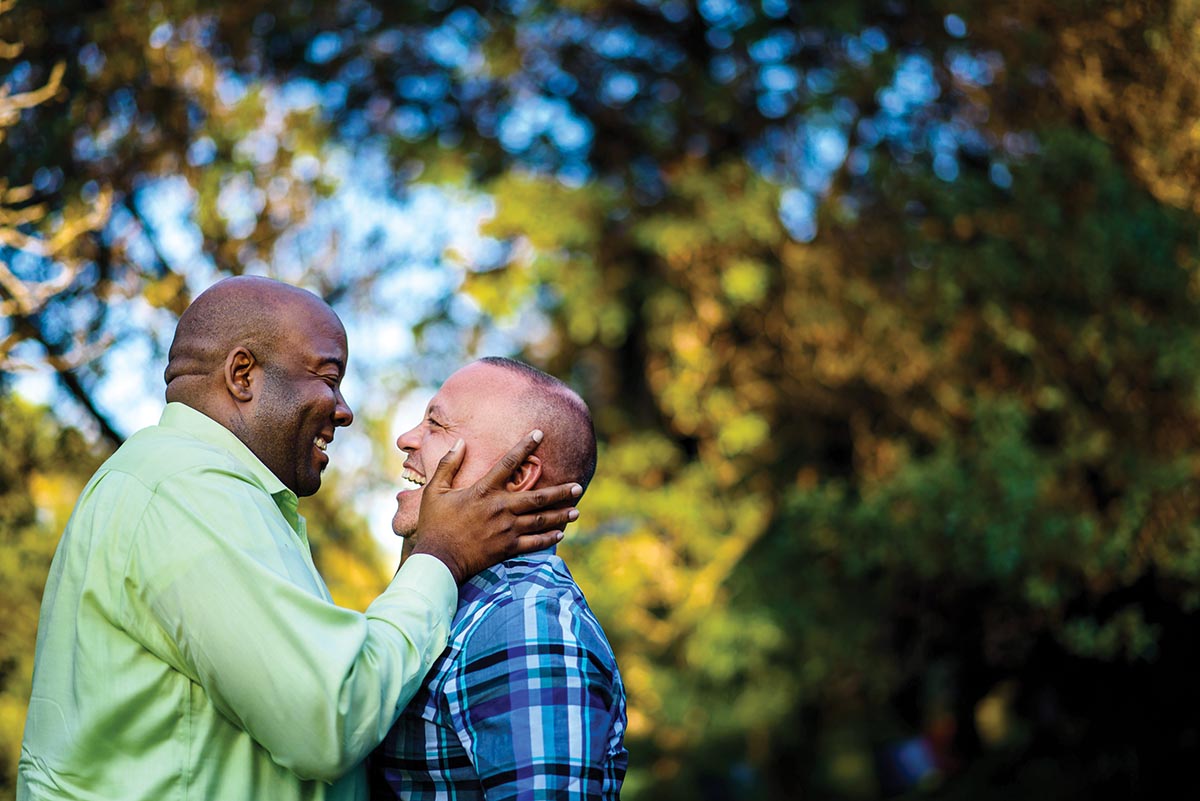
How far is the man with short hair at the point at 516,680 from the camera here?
2207 mm

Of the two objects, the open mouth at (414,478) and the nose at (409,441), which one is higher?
the nose at (409,441)

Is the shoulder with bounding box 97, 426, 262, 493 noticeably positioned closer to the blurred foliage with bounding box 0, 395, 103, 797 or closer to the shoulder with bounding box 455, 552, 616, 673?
the shoulder with bounding box 455, 552, 616, 673

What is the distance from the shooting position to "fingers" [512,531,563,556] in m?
2.58

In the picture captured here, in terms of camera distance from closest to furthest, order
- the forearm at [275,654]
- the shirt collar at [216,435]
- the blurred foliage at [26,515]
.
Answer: the forearm at [275,654] < the shirt collar at [216,435] < the blurred foliage at [26,515]

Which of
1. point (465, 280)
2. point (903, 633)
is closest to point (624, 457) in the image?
point (465, 280)

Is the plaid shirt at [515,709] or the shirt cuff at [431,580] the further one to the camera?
the shirt cuff at [431,580]

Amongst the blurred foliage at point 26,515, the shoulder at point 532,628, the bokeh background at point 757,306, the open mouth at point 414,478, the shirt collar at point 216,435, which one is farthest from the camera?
the bokeh background at point 757,306

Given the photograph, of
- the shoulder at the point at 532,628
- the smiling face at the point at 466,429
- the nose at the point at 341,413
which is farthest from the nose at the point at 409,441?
the shoulder at the point at 532,628

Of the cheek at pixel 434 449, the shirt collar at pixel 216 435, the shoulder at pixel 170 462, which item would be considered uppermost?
the shoulder at pixel 170 462

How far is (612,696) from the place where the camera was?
2348mm

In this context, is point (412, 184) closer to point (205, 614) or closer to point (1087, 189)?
point (1087, 189)

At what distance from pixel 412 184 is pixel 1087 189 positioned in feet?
18.4

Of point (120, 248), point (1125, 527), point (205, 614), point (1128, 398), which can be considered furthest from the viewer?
point (1128, 398)

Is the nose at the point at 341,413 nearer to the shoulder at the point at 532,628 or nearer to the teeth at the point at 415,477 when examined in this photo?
the teeth at the point at 415,477
